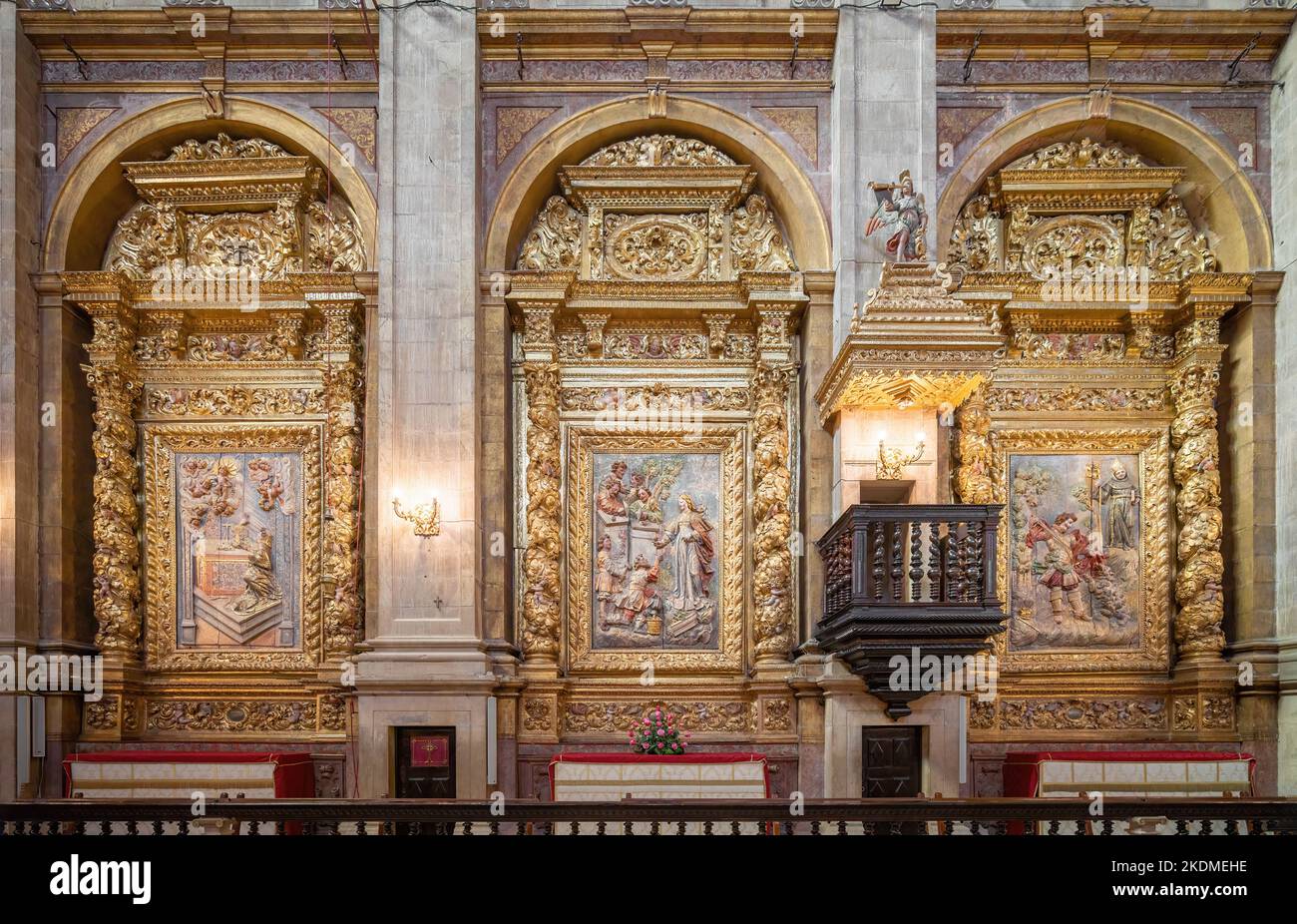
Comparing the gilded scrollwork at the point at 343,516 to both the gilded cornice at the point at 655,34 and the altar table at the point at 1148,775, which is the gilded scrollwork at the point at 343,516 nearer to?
the gilded cornice at the point at 655,34

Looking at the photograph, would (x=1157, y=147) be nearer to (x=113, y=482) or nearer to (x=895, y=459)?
(x=895, y=459)

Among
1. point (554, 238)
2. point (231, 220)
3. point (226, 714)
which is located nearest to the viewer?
point (226, 714)

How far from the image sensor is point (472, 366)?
14.2m

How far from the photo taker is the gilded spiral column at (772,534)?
14.8 meters

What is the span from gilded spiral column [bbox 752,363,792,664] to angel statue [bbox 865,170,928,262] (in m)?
2.39

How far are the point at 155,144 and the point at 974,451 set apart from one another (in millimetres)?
10957

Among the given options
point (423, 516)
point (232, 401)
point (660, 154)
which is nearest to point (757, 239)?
point (660, 154)

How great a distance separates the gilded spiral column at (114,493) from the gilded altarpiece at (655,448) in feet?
15.9

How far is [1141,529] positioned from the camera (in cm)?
1536

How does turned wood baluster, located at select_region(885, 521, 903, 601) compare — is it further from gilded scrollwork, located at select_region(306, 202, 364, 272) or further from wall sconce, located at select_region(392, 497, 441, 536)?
gilded scrollwork, located at select_region(306, 202, 364, 272)

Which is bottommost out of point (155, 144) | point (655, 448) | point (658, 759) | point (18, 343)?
point (658, 759)

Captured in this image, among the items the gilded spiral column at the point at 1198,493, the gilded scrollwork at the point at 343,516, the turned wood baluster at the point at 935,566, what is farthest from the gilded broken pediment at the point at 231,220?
the gilded spiral column at the point at 1198,493

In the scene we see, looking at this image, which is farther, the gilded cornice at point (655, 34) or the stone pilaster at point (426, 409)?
the gilded cornice at point (655, 34)
